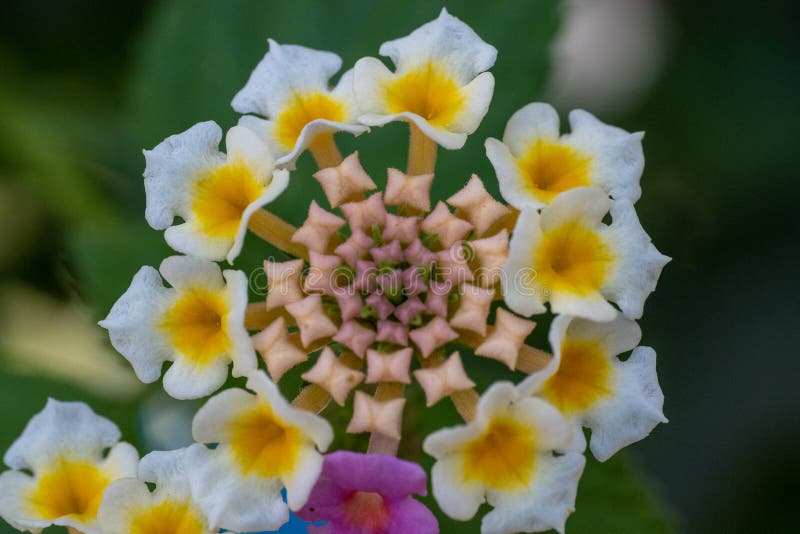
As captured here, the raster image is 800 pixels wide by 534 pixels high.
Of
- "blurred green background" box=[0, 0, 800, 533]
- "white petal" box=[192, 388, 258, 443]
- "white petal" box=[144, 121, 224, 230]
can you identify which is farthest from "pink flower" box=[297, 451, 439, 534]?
"blurred green background" box=[0, 0, 800, 533]

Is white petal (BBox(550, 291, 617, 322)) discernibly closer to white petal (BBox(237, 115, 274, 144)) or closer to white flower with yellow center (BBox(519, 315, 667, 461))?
white flower with yellow center (BBox(519, 315, 667, 461))

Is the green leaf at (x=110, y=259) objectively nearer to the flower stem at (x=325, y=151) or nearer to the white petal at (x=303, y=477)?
the flower stem at (x=325, y=151)

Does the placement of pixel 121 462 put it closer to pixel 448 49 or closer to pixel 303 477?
pixel 303 477

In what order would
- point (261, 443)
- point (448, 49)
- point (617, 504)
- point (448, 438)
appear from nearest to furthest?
point (448, 438), point (261, 443), point (448, 49), point (617, 504)

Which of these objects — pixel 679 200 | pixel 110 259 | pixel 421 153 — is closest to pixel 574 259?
pixel 421 153

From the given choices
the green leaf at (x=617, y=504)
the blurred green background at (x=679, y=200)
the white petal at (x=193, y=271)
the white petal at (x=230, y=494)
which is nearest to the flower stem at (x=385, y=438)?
the white petal at (x=230, y=494)
